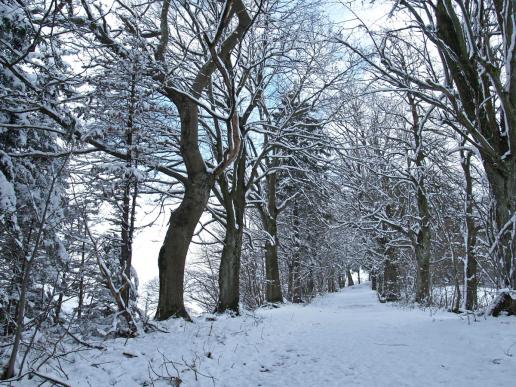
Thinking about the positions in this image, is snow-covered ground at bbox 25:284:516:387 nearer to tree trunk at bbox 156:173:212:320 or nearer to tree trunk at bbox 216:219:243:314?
tree trunk at bbox 156:173:212:320

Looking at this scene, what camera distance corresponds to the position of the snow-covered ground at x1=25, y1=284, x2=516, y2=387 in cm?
349

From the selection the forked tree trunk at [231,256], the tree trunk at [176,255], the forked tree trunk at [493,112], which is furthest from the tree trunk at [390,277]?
the tree trunk at [176,255]

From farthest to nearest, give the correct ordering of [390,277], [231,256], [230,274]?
1. [390,277]
2. [231,256]
3. [230,274]

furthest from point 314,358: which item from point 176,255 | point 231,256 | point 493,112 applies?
point 231,256

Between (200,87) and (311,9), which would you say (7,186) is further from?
(311,9)

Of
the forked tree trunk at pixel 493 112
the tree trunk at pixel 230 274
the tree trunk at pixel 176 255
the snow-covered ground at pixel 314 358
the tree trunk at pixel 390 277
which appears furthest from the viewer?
the tree trunk at pixel 390 277

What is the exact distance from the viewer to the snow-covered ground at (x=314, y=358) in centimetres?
349

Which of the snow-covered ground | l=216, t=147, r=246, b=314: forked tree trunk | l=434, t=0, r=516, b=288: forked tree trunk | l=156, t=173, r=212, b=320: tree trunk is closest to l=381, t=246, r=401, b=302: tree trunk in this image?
l=216, t=147, r=246, b=314: forked tree trunk

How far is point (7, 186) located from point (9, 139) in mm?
2703

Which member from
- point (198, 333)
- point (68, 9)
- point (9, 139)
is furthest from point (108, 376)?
point (9, 139)

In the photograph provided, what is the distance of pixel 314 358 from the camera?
461cm

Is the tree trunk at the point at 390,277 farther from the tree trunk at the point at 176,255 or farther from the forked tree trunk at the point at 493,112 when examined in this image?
the tree trunk at the point at 176,255

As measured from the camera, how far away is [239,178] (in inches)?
424

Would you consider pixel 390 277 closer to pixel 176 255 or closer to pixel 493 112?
pixel 493 112
